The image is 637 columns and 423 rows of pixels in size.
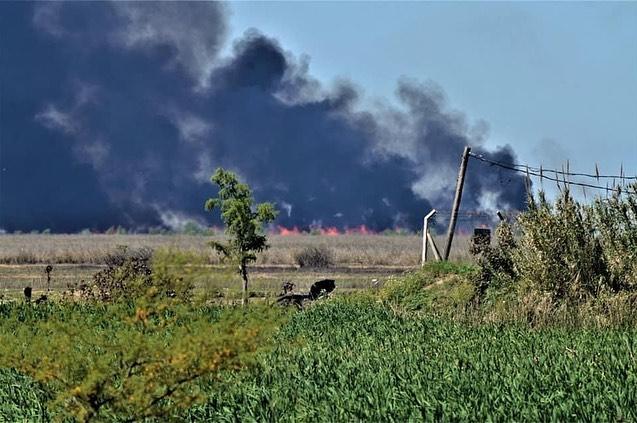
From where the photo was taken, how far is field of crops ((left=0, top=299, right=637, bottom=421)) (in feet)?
34.9

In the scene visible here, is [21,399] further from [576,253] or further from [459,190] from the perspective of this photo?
[459,190]

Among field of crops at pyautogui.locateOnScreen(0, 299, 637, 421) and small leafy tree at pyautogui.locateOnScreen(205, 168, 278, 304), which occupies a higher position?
small leafy tree at pyautogui.locateOnScreen(205, 168, 278, 304)

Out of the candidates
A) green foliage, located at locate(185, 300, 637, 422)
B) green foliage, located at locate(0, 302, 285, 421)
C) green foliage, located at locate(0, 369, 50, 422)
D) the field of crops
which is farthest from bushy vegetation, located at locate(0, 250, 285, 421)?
green foliage, located at locate(0, 369, 50, 422)

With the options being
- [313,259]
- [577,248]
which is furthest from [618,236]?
[313,259]

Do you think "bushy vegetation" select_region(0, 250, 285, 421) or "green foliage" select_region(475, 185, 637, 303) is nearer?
"bushy vegetation" select_region(0, 250, 285, 421)

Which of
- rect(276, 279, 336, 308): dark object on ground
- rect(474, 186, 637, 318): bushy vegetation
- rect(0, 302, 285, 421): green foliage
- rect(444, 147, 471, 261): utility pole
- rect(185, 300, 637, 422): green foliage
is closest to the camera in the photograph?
rect(0, 302, 285, 421): green foliage

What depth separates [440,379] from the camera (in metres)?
12.4

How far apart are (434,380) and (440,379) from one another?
69 mm

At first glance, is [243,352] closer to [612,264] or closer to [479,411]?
[479,411]

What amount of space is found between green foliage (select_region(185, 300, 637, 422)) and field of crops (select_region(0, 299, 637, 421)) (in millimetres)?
17

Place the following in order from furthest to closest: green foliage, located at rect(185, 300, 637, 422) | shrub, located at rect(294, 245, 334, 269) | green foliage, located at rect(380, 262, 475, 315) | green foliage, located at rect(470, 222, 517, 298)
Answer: shrub, located at rect(294, 245, 334, 269) → green foliage, located at rect(470, 222, 517, 298) → green foliage, located at rect(380, 262, 475, 315) → green foliage, located at rect(185, 300, 637, 422)

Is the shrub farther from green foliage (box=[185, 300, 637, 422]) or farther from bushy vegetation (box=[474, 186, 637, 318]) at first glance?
green foliage (box=[185, 300, 637, 422])

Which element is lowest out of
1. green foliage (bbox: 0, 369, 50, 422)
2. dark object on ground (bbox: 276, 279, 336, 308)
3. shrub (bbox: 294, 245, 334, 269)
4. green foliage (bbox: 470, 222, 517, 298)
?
green foliage (bbox: 0, 369, 50, 422)

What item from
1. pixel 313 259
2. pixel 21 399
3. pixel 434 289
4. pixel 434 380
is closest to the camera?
pixel 434 380
